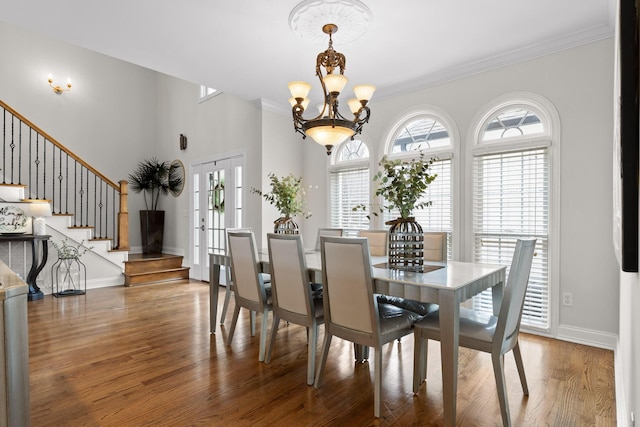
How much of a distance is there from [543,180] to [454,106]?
127 centimetres

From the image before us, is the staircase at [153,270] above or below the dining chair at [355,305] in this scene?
below

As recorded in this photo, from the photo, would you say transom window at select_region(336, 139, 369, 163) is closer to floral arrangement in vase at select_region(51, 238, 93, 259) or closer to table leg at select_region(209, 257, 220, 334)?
table leg at select_region(209, 257, 220, 334)

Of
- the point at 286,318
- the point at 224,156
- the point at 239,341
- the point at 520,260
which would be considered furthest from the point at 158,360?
the point at 224,156

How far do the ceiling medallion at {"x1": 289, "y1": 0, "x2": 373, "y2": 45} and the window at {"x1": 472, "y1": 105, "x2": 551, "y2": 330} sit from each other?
6.06ft

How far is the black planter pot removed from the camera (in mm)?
7434

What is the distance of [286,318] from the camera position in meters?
2.74

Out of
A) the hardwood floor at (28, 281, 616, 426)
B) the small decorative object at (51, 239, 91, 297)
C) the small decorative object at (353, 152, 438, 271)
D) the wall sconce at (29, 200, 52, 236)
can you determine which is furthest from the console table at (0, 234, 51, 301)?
the small decorative object at (353, 152, 438, 271)

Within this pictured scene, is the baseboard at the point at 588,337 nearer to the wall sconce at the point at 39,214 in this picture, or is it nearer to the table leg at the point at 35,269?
the table leg at the point at 35,269

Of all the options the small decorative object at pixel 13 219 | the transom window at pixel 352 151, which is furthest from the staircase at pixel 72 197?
the transom window at pixel 352 151

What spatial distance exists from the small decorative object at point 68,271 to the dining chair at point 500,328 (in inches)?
202

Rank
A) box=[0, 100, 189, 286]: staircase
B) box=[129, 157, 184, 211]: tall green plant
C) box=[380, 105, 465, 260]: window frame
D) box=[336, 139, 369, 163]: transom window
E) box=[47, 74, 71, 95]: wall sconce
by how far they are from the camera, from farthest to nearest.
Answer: box=[129, 157, 184, 211]: tall green plant → box=[47, 74, 71, 95]: wall sconce → box=[0, 100, 189, 286]: staircase → box=[336, 139, 369, 163]: transom window → box=[380, 105, 465, 260]: window frame

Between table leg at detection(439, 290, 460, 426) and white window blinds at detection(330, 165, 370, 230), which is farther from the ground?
white window blinds at detection(330, 165, 370, 230)

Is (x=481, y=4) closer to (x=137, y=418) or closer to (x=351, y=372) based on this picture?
(x=351, y=372)

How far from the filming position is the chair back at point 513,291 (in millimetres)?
1956
